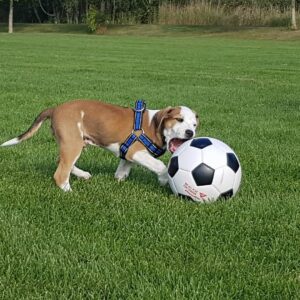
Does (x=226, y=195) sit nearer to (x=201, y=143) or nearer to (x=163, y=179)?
(x=201, y=143)

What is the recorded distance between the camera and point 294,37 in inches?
2083

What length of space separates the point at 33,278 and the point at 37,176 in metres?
2.81

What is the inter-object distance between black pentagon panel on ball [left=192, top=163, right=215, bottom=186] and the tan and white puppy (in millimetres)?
465

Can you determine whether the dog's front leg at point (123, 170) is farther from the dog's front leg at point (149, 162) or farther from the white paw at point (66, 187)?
the white paw at point (66, 187)

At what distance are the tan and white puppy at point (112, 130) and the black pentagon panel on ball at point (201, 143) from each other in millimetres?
136

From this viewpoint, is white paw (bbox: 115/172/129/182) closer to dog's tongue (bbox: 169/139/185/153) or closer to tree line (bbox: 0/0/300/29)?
dog's tongue (bbox: 169/139/185/153)

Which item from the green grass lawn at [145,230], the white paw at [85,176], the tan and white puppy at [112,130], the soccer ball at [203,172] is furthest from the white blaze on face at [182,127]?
the white paw at [85,176]

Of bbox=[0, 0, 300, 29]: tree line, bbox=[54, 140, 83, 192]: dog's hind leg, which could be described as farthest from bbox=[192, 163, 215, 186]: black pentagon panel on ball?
bbox=[0, 0, 300, 29]: tree line

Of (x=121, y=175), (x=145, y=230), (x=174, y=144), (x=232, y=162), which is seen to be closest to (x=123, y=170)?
(x=121, y=175)

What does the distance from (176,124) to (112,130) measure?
67 cm

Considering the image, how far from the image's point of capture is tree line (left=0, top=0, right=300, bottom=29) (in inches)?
2724

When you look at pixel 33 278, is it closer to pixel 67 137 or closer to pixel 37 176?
pixel 67 137

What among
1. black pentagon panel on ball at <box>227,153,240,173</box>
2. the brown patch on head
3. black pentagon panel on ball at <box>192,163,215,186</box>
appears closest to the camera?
black pentagon panel on ball at <box>192,163,215,186</box>

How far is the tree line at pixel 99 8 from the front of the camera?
69188 millimetres
